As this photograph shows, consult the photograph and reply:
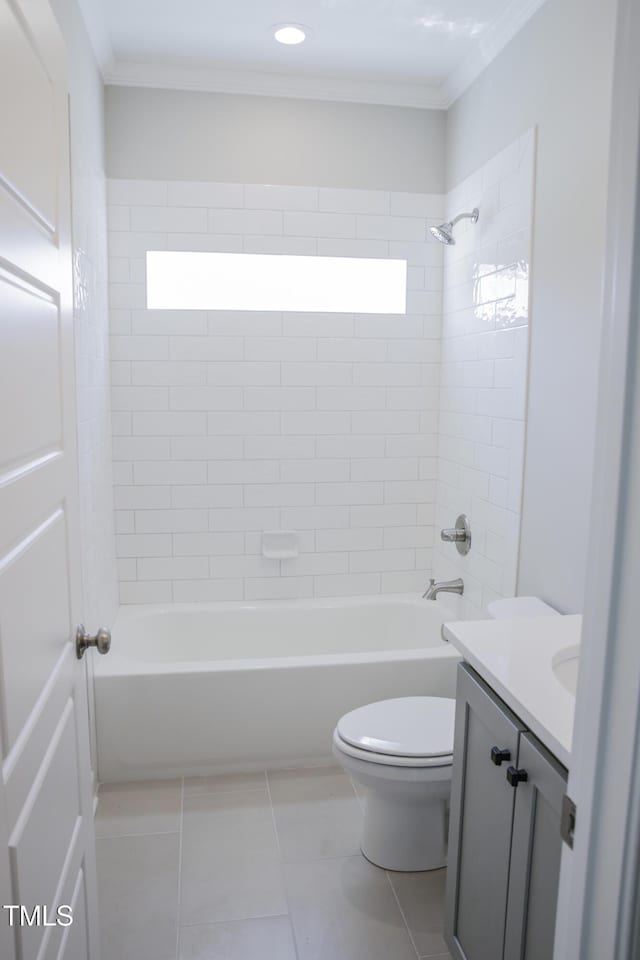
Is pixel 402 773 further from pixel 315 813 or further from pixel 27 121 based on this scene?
pixel 27 121

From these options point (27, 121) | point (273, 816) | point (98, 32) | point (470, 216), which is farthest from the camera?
point (470, 216)

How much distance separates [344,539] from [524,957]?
2.33 metres

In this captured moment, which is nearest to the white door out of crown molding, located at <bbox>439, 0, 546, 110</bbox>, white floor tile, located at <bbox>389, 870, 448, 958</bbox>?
white floor tile, located at <bbox>389, 870, 448, 958</bbox>

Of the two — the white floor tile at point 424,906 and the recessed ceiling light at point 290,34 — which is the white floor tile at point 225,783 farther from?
the recessed ceiling light at point 290,34

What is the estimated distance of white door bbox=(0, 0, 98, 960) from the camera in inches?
35.6

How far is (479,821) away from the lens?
1562 mm

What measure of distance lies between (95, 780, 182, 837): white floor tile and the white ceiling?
293 centimetres

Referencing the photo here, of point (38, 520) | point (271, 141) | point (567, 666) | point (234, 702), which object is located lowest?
point (234, 702)

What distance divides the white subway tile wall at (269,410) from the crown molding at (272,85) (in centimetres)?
41

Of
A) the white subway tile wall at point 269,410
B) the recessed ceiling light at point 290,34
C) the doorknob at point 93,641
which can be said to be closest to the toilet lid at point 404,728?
the doorknob at point 93,641

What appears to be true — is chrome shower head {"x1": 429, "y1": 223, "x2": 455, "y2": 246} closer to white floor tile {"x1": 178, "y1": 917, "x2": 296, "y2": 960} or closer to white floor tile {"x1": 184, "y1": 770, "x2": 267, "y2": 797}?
white floor tile {"x1": 184, "y1": 770, "x2": 267, "y2": 797}

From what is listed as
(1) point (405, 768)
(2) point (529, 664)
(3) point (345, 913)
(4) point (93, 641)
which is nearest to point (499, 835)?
(2) point (529, 664)

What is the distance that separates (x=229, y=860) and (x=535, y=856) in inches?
52.0

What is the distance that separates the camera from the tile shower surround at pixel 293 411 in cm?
321
